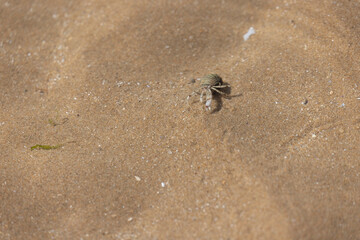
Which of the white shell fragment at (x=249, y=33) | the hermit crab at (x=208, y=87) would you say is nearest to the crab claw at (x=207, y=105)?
the hermit crab at (x=208, y=87)

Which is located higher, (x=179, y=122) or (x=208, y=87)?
(x=208, y=87)

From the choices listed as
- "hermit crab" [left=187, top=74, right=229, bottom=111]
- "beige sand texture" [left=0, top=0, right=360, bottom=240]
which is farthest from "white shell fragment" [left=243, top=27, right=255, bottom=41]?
"hermit crab" [left=187, top=74, right=229, bottom=111]

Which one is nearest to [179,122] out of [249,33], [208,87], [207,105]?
[207,105]

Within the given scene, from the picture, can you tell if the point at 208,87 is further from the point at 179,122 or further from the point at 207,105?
the point at 179,122

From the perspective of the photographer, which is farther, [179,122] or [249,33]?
[249,33]

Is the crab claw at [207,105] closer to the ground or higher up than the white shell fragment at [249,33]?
closer to the ground

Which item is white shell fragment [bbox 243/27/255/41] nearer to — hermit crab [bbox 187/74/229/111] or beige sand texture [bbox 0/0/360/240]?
beige sand texture [bbox 0/0/360/240]

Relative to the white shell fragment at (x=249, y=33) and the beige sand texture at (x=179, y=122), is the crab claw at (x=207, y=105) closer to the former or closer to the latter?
the beige sand texture at (x=179, y=122)

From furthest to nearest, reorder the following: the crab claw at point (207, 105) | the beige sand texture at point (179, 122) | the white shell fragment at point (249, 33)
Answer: the white shell fragment at point (249, 33), the crab claw at point (207, 105), the beige sand texture at point (179, 122)

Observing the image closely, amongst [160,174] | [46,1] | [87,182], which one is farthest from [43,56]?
[160,174]

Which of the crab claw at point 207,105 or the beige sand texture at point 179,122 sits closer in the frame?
the beige sand texture at point 179,122
